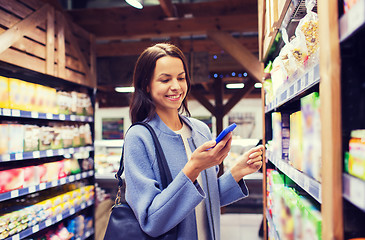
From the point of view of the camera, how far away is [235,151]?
6.62 meters

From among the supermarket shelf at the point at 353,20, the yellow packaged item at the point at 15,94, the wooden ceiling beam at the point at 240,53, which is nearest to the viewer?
the supermarket shelf at the point at 353,20

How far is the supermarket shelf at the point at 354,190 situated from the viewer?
0.67 m

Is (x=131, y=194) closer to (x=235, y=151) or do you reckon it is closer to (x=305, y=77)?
(x=305, y=77)

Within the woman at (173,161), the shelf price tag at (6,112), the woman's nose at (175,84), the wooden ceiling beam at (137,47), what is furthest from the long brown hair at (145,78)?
the wooden ceiling beam at (137,47)

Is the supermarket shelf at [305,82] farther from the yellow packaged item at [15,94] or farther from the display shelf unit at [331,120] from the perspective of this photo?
the yellow packaged item at [15,94]

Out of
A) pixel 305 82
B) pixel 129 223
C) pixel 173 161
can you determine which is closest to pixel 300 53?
pixel 305 82

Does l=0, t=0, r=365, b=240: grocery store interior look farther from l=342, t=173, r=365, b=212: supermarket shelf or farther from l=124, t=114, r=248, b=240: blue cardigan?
l=124, t=114, r=248, b=240: blue cardigan

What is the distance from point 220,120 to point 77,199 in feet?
9.96

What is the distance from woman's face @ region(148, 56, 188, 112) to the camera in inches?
57.8

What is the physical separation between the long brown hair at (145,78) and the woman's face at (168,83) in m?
0.03

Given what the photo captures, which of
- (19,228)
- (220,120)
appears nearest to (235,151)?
(220,120)

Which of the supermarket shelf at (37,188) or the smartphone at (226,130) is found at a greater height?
the smartphone at (226,130)

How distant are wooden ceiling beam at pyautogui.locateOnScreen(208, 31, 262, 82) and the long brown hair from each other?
3.07 meters

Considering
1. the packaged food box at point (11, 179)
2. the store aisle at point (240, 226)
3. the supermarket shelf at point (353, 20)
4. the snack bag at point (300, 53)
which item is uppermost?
the snack bag at point (300, 53)
